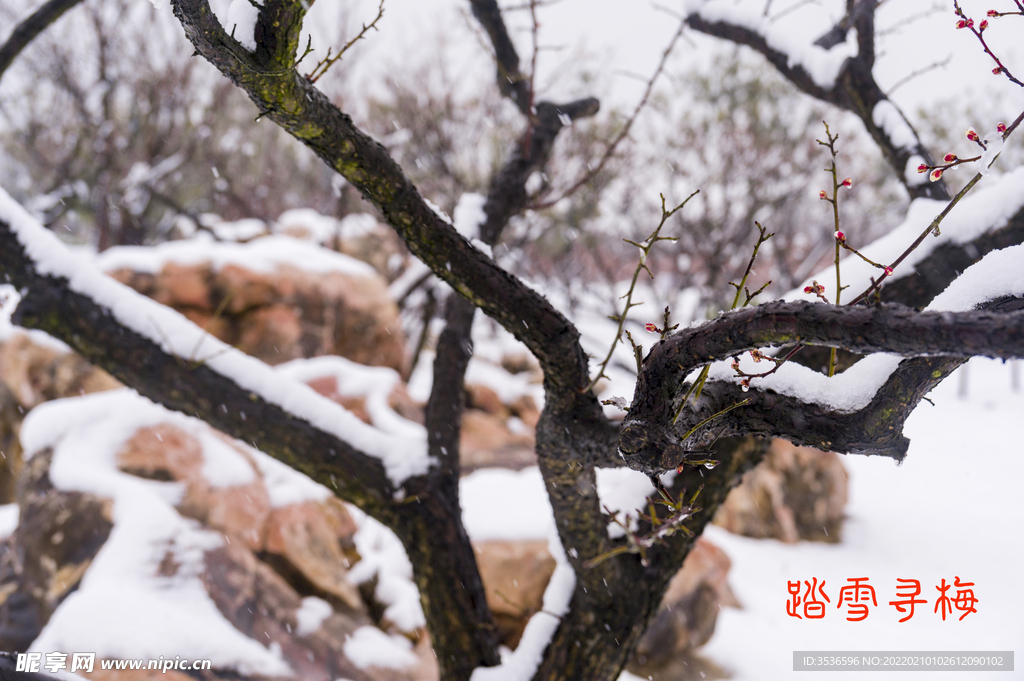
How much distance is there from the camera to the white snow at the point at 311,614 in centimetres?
310

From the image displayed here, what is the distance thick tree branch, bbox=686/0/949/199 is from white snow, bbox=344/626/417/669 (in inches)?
149

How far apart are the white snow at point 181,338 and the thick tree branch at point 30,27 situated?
757 millimetres

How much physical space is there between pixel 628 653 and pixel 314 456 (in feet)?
4.88

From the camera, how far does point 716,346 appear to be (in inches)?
44.6

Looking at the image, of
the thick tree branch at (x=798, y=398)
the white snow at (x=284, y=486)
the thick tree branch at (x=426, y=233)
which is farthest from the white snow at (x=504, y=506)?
the thick tree branch at (x=798, y=398)

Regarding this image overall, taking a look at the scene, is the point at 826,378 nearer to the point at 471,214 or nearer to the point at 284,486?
the point at 471,214

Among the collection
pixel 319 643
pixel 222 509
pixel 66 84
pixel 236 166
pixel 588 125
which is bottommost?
pixel 319 643

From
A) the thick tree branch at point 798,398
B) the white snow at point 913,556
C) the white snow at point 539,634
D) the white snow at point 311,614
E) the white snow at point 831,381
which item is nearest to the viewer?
the thick tree branch at point 798,398

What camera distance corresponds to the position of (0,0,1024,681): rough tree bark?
1.09 m

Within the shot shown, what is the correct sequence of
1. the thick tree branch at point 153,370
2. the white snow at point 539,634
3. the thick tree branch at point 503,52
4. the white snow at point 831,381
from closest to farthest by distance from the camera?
1. the white snow at point 831,381
2. the thick tree branch at point 153,370
3. the white snow at point 539,634
4. the thick tree branch at point 503,52

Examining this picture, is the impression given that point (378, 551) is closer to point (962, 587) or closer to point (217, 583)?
point (217, 583)

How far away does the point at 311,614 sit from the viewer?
3.26 m

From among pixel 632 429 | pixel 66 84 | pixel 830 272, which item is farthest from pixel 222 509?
pixel 66 84

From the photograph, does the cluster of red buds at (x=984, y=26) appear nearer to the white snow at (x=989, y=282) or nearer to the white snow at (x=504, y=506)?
the white snow at (x=989, y=282)
